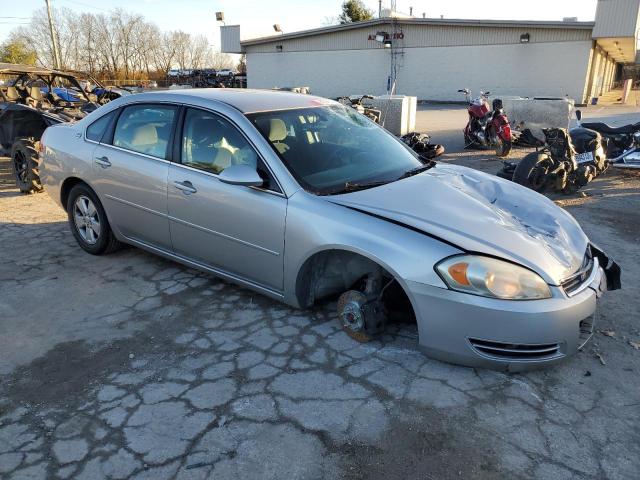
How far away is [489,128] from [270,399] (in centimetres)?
922

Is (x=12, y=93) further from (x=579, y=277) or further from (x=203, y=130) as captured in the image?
A: (x=579, y=277)

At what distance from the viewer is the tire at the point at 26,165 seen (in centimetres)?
733

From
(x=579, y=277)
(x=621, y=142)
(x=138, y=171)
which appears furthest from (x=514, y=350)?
(x=621, y=142)

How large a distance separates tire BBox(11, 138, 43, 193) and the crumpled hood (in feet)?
19.5

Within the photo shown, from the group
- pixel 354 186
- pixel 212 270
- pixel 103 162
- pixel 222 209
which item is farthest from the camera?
pixel 103 162

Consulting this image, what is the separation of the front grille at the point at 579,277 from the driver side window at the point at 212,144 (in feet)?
6.83

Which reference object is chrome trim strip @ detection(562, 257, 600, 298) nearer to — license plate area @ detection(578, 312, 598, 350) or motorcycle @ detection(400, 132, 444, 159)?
license plate area @ detection(578, 312, 598, 350)

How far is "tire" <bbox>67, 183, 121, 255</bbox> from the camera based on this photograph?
4.75 metres

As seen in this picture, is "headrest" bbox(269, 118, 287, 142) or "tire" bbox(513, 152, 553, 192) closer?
"headrest" bbox(269, 118, 287, 142)

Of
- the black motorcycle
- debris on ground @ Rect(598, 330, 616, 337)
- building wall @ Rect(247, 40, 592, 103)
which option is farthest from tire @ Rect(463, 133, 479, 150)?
building wall @ Rect(247, 40, 592, 103)

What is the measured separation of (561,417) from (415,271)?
106 cm

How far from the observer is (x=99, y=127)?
15.3 feet

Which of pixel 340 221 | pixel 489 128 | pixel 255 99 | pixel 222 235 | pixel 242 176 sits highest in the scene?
pixel 255 99

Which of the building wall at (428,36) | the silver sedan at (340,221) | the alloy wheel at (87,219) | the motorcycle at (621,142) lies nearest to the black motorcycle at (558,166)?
the motorcycle at (621,142)
